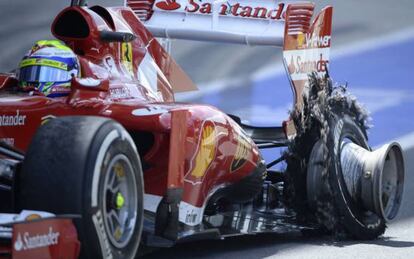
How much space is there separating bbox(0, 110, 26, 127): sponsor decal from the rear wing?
2278 mm

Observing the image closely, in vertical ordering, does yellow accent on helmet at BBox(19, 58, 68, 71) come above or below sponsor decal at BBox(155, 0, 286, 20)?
below

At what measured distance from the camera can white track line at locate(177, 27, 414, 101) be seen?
12.0 m

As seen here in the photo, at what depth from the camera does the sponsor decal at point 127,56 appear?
620cm

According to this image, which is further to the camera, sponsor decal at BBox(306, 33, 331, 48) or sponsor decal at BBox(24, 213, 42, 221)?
sponsor decal at BBox(306, 33, 331, 48)

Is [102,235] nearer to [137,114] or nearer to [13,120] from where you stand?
[137,114]

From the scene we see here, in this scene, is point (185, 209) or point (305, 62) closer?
point (185, 209)

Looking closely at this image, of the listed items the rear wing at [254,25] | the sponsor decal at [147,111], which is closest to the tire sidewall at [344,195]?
the rear wing at [254,25]

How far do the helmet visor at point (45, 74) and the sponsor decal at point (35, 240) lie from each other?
1579 millimetres

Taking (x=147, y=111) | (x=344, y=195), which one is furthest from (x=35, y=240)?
(x=344, y=195)

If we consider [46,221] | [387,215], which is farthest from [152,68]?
[46,221]

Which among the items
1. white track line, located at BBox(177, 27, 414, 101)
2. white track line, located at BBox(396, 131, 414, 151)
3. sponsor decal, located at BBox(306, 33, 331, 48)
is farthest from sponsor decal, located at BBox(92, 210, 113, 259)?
white track line, located at BBox(177, 27, 414, 101)

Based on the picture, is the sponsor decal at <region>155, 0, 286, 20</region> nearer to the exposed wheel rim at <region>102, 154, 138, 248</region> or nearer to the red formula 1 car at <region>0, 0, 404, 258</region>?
the red formula 1 car at <region>0, 0, 404, 258</region>

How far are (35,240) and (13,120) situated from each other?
1.43m

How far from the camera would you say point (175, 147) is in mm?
5273
